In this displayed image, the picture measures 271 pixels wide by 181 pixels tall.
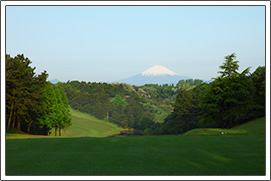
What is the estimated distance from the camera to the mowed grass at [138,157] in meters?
7.36

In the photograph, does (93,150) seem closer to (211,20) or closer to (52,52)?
(211,20)

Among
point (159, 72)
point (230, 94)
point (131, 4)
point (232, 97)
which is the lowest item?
point (232, 97)

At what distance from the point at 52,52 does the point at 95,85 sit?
73353mm

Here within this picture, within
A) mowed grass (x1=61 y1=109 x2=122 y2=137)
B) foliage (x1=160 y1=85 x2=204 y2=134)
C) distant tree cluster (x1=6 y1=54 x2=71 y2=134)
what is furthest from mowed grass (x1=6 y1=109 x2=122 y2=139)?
foliage (x1=160 y1=85 x2=204 y2=134)

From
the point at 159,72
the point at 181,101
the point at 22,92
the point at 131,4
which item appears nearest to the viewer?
the point at 131,4

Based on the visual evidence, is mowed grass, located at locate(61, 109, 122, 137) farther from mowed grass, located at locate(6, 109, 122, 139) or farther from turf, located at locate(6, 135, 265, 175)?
turf, located at locate(6, 135, 265, 175)

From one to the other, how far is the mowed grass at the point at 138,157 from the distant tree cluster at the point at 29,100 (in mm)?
16351

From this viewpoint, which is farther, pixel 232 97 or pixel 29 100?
pixel 29 100

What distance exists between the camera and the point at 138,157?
348 inches

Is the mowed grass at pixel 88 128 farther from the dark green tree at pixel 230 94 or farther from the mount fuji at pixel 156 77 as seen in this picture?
the dark green tree at pixel 230 94

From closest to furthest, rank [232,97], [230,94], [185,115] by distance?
[230,94]
[232,97]
[185,115]

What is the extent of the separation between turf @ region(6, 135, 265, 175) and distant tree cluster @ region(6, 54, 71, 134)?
16.2 metres

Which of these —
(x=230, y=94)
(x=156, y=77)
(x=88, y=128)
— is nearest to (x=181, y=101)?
(x=156, y=77)

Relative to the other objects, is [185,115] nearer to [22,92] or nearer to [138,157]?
[22,92]
